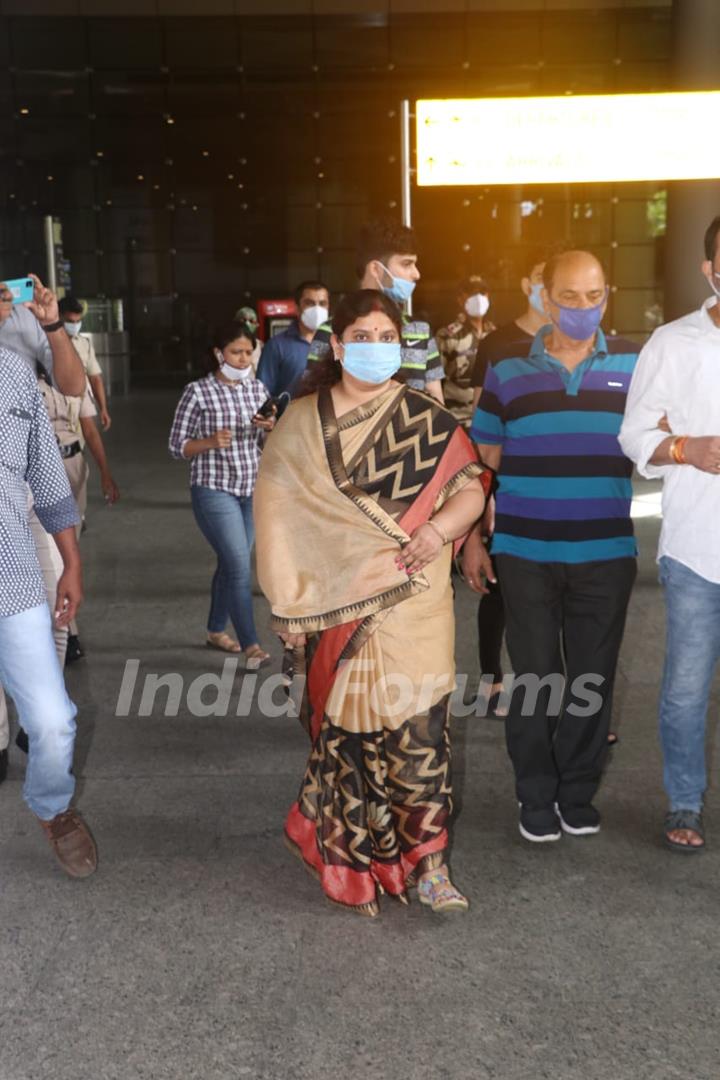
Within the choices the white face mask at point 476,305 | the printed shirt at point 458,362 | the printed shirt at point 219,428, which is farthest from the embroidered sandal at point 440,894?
the white face mask at point 476,305

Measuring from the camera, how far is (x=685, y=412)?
4.27m

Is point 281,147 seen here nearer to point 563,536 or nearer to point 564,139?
point 564,139

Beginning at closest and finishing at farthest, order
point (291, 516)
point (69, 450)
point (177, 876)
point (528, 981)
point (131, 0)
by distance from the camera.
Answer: point (528, 981)
point (291, 516)
point (177, 876)
point (69, 450)
point (131, 0)

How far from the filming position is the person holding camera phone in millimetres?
6777

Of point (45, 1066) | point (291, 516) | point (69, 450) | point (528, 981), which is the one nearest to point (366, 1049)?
point (528, 981)

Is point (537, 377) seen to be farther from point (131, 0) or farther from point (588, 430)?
point (131, 0)

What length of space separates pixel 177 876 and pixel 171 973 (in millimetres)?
687

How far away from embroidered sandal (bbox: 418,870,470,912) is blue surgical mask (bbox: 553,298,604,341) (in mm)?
1799

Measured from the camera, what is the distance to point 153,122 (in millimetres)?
25328

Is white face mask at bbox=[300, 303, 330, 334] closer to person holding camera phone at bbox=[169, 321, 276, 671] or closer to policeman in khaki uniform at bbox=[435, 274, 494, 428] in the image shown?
person holding camera phone at bbox=[169, 321, 276, 671]

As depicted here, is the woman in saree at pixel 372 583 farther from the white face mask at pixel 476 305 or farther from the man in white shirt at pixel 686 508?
the white face mask at pixel 476 305

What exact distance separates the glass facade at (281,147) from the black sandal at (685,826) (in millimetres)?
20432

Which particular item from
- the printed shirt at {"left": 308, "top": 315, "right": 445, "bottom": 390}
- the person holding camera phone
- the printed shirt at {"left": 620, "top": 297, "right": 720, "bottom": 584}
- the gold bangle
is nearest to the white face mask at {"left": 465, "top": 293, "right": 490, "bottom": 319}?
the person holding camera phone

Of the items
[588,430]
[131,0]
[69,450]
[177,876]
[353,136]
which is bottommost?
[177,876]
